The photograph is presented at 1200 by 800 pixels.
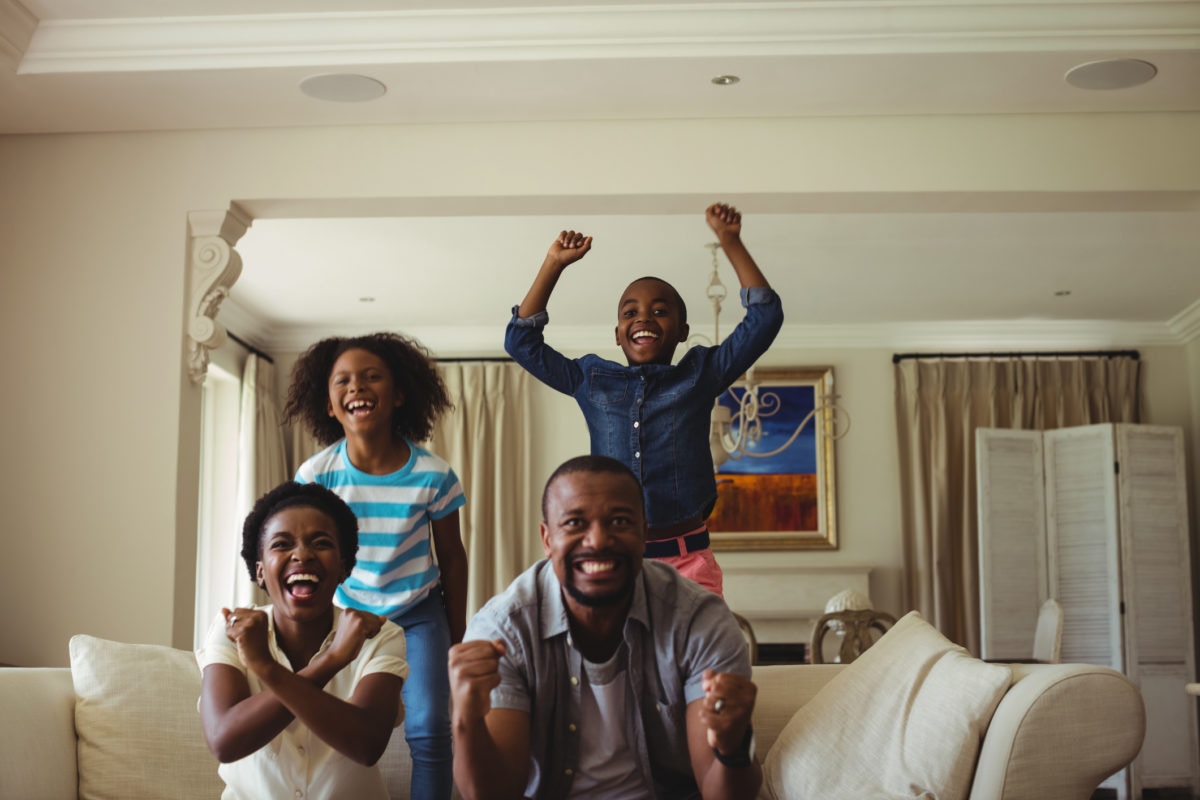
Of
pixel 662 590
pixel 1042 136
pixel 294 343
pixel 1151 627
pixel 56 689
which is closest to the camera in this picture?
pixel 662 590

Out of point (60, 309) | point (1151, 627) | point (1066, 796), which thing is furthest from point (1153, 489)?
point (60, 309)

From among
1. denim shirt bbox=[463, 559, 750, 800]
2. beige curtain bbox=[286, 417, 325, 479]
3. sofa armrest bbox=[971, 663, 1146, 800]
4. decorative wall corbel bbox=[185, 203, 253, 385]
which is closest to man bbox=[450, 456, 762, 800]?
denim shirt bbox=[463, 559, 750, 800]

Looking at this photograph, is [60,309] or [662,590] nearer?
[662,590]

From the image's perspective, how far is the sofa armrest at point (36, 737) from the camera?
7.64 feet

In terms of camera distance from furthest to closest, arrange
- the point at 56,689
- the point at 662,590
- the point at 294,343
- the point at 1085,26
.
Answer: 1. the point at 294,343
2. the point at 1085,26
3. the point at 56,689
4. the point at 662,590

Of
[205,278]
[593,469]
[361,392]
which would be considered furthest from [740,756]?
[205,278]

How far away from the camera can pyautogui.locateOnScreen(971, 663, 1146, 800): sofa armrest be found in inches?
82.4

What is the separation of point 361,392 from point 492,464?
4882 millimetres

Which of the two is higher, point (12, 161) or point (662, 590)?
point (12, 161)

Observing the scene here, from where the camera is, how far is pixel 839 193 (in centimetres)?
392

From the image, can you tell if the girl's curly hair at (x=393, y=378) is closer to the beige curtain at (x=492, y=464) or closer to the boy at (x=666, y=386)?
the boy at (x=666, y=386)

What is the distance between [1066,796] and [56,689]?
6.64 feet

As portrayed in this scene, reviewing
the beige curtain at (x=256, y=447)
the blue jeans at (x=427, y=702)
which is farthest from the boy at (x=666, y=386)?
the beige curtain at (x=256, y=447)

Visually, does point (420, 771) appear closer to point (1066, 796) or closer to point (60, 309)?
point (1066, 796)
